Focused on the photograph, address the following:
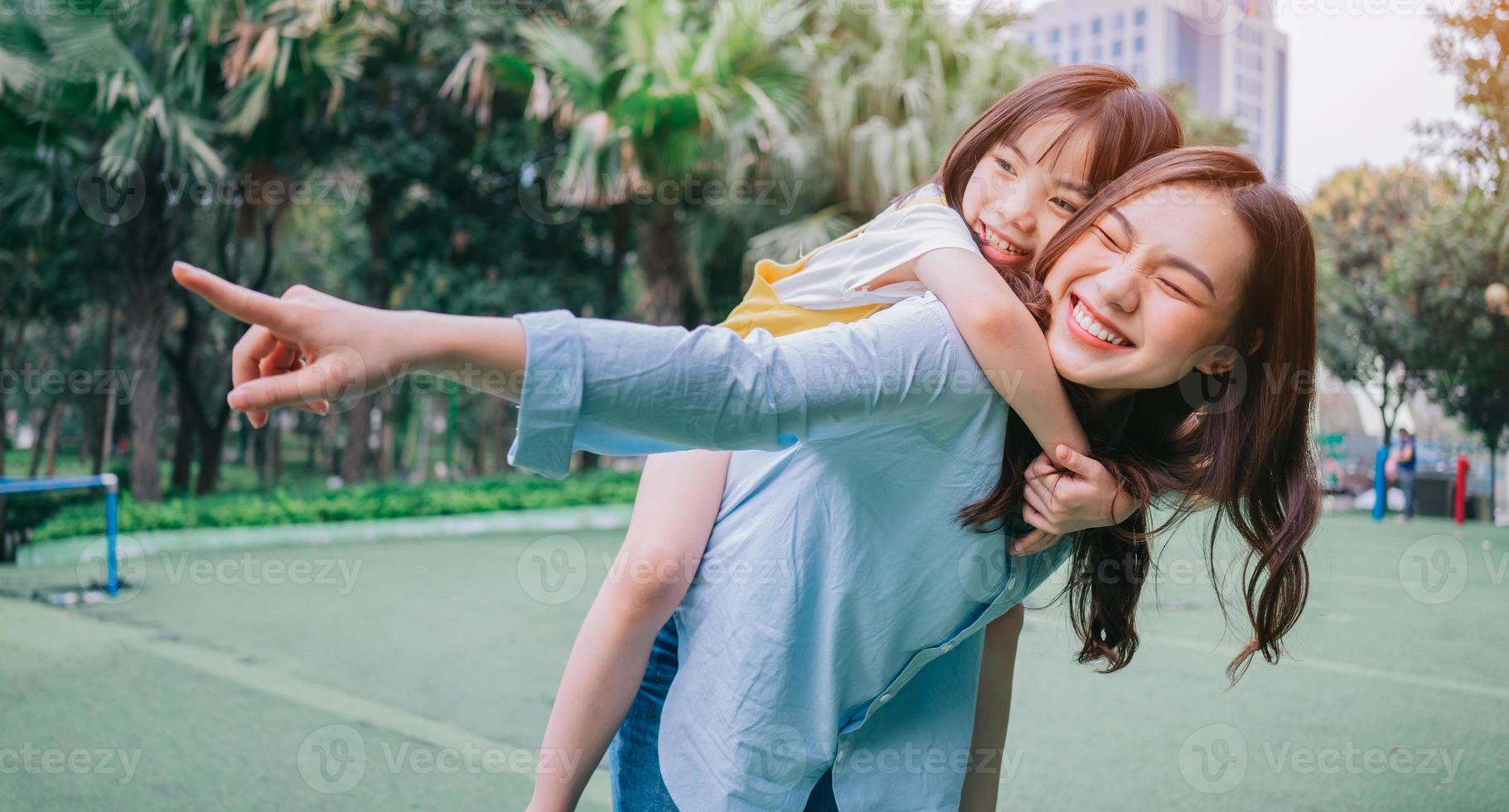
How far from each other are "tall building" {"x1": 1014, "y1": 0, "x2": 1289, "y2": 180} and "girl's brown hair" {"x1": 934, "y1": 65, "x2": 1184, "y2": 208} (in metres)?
87.7

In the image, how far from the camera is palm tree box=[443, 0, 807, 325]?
1023 centimetres

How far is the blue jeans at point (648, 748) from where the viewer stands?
1.21m

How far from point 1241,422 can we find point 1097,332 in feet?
0.63

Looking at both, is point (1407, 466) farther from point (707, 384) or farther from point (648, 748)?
point (707, 384)

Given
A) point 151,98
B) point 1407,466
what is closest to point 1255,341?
point 151,98

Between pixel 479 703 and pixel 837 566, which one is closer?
pixel 837 566

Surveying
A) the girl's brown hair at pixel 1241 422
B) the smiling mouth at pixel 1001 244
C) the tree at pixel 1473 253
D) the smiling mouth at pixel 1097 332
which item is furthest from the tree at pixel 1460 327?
the smiling mouth at pixel 1097 332

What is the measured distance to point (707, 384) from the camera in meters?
0.76

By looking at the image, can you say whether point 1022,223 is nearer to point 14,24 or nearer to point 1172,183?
point 1172,183

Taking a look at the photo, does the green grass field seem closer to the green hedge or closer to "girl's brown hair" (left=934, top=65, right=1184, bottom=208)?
"girl's brown hair" (left=934, top=65, right=1184, bottom=208)

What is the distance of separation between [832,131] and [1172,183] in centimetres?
1057

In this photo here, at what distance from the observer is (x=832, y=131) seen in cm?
1133

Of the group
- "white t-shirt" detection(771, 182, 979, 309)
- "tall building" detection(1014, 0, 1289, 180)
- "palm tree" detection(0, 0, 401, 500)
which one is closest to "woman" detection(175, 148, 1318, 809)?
"white t-shirt" detection(771, 182, 979, 309)

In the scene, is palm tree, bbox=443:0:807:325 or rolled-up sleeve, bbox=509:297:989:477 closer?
rolled-up sleeve, bbox=509:297:989:477
